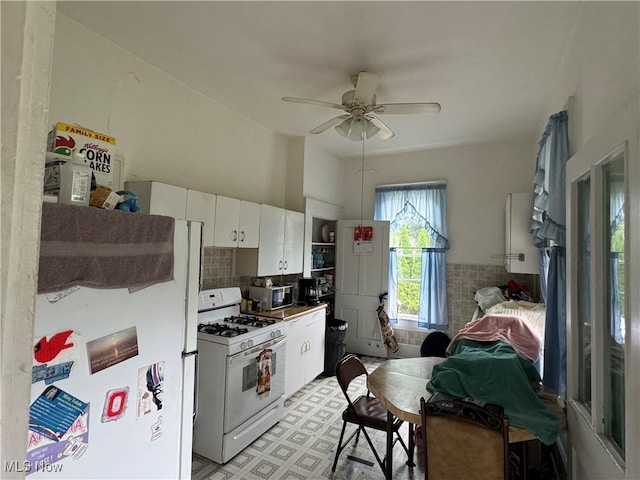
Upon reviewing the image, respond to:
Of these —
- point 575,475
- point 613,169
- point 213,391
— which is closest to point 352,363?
point 213,391

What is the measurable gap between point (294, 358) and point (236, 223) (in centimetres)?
150

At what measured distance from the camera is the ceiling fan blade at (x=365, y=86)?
2.38 meters

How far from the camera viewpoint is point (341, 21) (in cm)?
197

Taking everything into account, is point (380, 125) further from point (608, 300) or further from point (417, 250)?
point (417, 250)

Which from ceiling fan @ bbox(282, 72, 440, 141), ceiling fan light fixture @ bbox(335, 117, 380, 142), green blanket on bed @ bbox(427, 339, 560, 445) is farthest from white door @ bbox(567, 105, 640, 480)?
ceiling fan light fixture @ bbox(335, 117, 380, 142)

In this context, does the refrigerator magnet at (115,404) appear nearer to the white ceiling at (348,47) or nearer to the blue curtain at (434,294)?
the white ceiling at (348,47)

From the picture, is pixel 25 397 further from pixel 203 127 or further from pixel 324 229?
pixel 324 229

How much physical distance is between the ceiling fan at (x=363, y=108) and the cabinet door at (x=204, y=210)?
102cm

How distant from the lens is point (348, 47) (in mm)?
2219

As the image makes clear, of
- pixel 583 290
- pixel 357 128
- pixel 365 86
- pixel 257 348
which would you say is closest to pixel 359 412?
pixel 257 348

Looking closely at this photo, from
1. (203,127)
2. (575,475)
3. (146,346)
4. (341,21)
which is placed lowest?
(575,475)

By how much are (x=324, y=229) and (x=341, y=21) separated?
10.1 feet

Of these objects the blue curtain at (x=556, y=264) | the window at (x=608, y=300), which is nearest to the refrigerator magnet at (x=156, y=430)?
the window at (x=608, y=300)

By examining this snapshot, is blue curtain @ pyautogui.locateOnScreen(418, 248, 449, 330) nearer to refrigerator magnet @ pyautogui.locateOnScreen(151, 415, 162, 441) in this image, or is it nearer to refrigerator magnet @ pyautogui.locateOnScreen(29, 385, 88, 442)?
refrigerator magnet @ pyautogui.locateOnScreen(151, 415, 162, 441)
